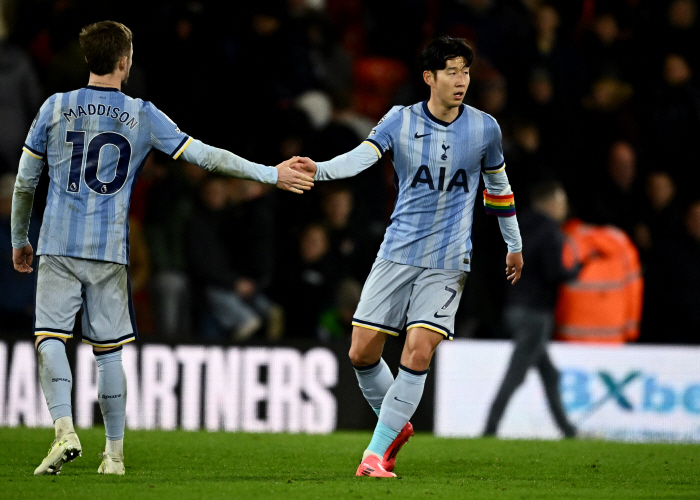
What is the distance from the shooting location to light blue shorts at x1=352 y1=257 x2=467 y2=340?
598cm

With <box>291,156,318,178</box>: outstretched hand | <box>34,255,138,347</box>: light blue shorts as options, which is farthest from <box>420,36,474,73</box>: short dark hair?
<box>34,255,138,347</box>: light blue shorts

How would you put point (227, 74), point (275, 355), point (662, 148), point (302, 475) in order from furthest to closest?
point (662, 148) < point (227, 74) < point (275, 355) < point (302, 475)

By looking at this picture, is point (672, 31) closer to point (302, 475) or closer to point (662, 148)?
point (662, 148)

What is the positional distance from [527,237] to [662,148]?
326cm

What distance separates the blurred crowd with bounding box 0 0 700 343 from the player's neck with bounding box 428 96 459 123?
441cm

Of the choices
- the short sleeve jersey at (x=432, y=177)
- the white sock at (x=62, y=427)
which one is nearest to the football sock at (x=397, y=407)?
the short sleeve jersey at (x=432, y=177)

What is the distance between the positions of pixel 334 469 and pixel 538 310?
163 inches

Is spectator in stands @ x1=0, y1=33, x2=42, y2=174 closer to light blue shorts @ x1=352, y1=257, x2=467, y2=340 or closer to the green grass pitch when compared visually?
the green grass pitch

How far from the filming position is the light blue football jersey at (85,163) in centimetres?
561

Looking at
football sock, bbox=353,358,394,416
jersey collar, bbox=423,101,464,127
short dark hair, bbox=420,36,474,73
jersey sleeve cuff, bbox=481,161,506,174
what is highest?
short dark hair, bbox=420,36,474,73

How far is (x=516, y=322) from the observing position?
33.1ft

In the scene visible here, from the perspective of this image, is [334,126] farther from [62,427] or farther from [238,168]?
[62,427]

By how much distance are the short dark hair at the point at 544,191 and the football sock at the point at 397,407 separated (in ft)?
14.9

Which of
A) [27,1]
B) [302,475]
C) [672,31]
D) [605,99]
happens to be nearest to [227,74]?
[27,1]
